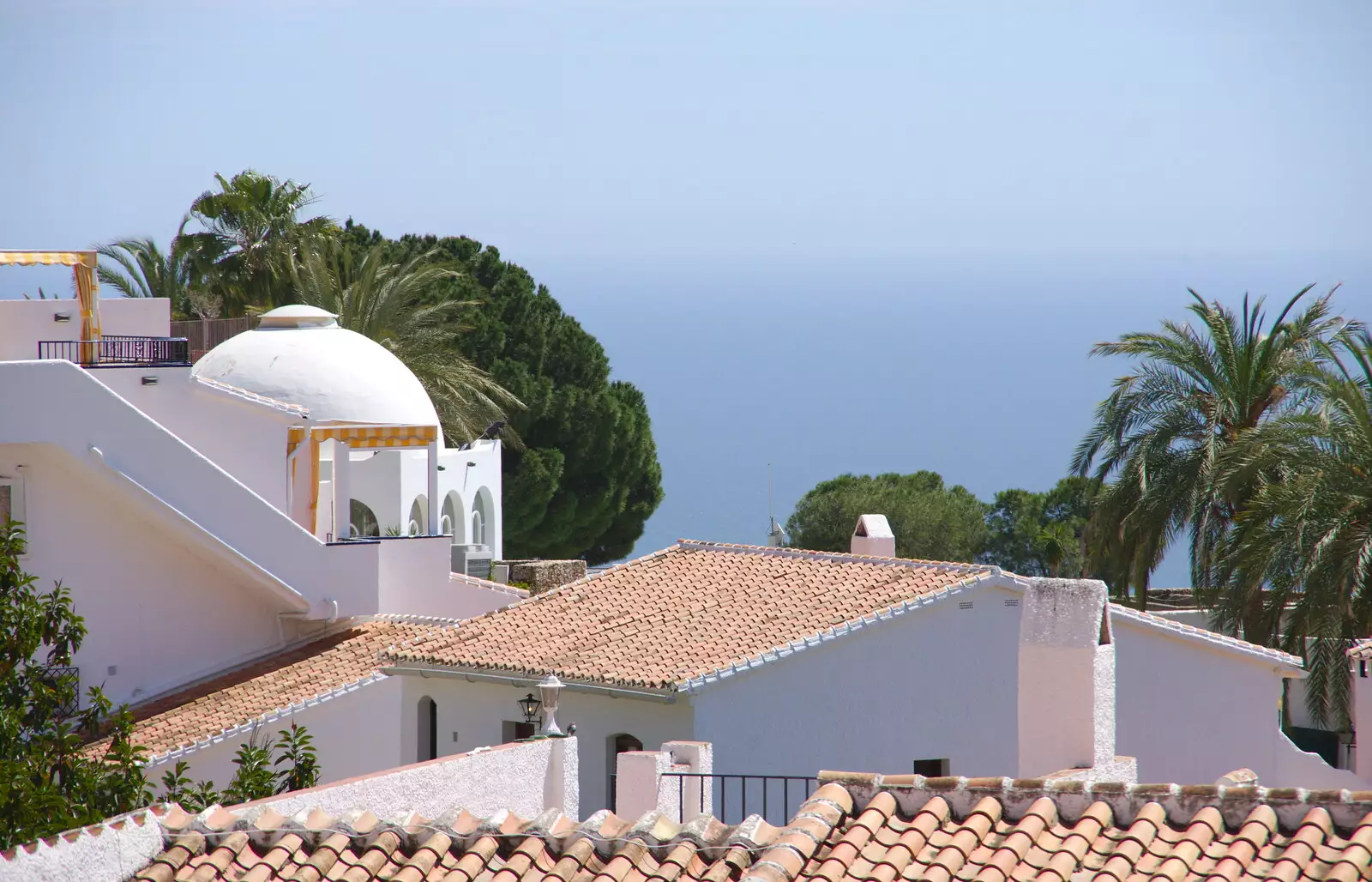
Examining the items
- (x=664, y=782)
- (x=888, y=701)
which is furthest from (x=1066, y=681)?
(x=888, y=701)

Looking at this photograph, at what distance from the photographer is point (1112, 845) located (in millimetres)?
8219

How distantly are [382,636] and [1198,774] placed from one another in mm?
10413

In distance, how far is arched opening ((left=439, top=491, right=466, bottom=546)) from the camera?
1287 inches

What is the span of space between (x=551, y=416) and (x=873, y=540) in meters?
28.2

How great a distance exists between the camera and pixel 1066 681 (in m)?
12.2

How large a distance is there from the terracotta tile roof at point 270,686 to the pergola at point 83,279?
5.09 m

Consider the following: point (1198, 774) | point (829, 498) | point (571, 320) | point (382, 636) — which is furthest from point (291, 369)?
point (829, 498)

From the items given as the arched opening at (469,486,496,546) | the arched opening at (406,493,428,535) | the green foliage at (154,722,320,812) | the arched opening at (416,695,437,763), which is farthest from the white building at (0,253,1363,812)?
the arched opening at (469,486,496,546)

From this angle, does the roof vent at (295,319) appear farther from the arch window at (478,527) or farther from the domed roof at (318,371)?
the arch window at (478,527)

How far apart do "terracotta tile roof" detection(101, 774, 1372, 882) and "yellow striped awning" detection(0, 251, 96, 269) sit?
16712mm

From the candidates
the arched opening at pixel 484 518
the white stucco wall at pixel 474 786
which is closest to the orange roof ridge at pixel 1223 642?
the white stucco wall at pixel 474 786

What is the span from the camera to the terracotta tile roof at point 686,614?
17984mm

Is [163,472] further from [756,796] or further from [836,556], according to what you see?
[756,796]

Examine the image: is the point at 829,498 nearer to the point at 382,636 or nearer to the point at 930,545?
the point at 930,545
